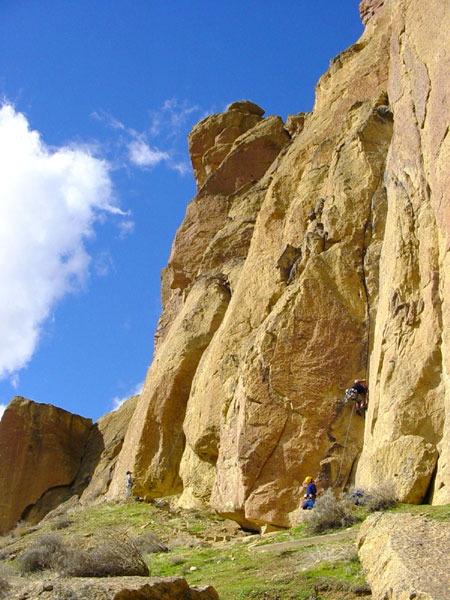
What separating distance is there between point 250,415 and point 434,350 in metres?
6.43

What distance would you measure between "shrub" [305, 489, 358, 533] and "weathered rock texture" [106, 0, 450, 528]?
3.66 ft

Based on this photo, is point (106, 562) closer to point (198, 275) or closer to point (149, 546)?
point (149, 546)

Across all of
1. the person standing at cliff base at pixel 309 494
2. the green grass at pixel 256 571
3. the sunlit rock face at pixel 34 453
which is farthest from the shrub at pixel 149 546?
the sunlit rock face at pixel 34 453

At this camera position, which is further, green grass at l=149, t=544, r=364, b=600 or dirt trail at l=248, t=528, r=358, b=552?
dirt trail at l=248, t=528, r=358, b=552

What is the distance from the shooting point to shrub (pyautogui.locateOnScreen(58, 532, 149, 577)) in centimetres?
1077

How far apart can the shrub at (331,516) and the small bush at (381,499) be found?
379mm

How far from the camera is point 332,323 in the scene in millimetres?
19312

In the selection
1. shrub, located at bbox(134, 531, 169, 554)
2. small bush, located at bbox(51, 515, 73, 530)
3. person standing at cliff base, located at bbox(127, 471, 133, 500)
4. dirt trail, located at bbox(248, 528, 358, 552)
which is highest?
person standing at cliff base, located at bbox(127, 471, 133, 500)

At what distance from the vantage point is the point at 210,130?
42906 mm

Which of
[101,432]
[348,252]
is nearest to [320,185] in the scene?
[348,252]

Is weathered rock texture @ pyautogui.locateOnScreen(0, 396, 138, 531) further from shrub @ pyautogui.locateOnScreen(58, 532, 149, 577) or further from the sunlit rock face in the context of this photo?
shrub @ pyautogui.locateOnScreen(58, 532, 149, 577)

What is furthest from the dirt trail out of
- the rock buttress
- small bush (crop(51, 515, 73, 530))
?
the rock buttress

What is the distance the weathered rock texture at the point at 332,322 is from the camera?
15.0m

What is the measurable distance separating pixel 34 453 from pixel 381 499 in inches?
1175
